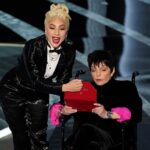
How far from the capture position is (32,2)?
11.2m

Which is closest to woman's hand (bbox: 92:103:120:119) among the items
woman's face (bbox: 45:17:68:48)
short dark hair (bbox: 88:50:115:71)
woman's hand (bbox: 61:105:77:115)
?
woman's hand (bbox: 61:105:77:115)

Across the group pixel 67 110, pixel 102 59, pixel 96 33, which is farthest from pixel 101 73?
pixel 96 33

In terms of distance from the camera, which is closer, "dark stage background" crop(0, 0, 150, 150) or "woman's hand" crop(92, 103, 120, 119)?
"woman's hand" crop(92, 103, 120, 119)

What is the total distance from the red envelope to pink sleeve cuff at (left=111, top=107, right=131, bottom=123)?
0.21m

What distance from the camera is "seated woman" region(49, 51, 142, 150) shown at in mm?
3262

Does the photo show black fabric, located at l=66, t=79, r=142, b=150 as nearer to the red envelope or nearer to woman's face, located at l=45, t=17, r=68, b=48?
the red envelope

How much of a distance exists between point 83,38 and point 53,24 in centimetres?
513

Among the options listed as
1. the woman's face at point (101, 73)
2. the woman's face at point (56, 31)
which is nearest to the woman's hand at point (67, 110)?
the woman's face at point (101, 73)

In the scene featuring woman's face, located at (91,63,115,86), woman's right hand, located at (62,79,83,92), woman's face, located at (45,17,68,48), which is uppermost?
woman's face, located at (45,17,68,48)

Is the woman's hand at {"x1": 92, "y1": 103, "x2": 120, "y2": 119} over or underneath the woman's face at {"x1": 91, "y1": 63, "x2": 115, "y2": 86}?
underneath

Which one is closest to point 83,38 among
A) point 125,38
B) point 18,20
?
point 125,38

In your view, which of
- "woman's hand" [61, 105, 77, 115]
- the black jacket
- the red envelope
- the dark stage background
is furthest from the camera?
the dark stage background

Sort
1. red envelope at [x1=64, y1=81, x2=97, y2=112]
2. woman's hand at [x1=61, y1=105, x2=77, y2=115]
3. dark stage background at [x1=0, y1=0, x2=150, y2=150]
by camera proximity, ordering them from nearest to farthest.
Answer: red envelope at [x1=64, y1=81, x2=97, y2=112] → woman's hand at [x1=61, y1=105, x2=77, y2=115] → dark stage background at [x1=0, y1=0, x2=150, y2=150]

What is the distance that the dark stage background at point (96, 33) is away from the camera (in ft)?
18.9
